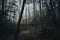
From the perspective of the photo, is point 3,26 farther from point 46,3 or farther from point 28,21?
point 46,3

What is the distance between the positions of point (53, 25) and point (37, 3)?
4.12 ft

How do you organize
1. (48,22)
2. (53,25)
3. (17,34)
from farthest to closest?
(48,22) < (53,25) < (17,34)

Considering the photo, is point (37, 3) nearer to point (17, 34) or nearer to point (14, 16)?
point (14, 16)

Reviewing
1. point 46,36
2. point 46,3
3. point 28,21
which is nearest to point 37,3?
point 46,3

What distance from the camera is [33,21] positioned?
6.88 meters

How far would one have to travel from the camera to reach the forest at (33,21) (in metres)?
6.24

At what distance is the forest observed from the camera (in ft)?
20.5

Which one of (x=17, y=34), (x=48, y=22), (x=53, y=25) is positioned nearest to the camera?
(x=17, y=34)

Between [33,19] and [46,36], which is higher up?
[33,19]

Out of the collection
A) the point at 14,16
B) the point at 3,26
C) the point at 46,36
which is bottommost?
the point at 46,36

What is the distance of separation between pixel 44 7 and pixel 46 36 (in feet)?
Answer: 4.75

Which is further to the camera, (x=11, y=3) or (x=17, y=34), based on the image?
(x=11, y=3)

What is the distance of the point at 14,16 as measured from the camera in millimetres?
6805

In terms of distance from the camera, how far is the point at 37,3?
6676 millimetres
